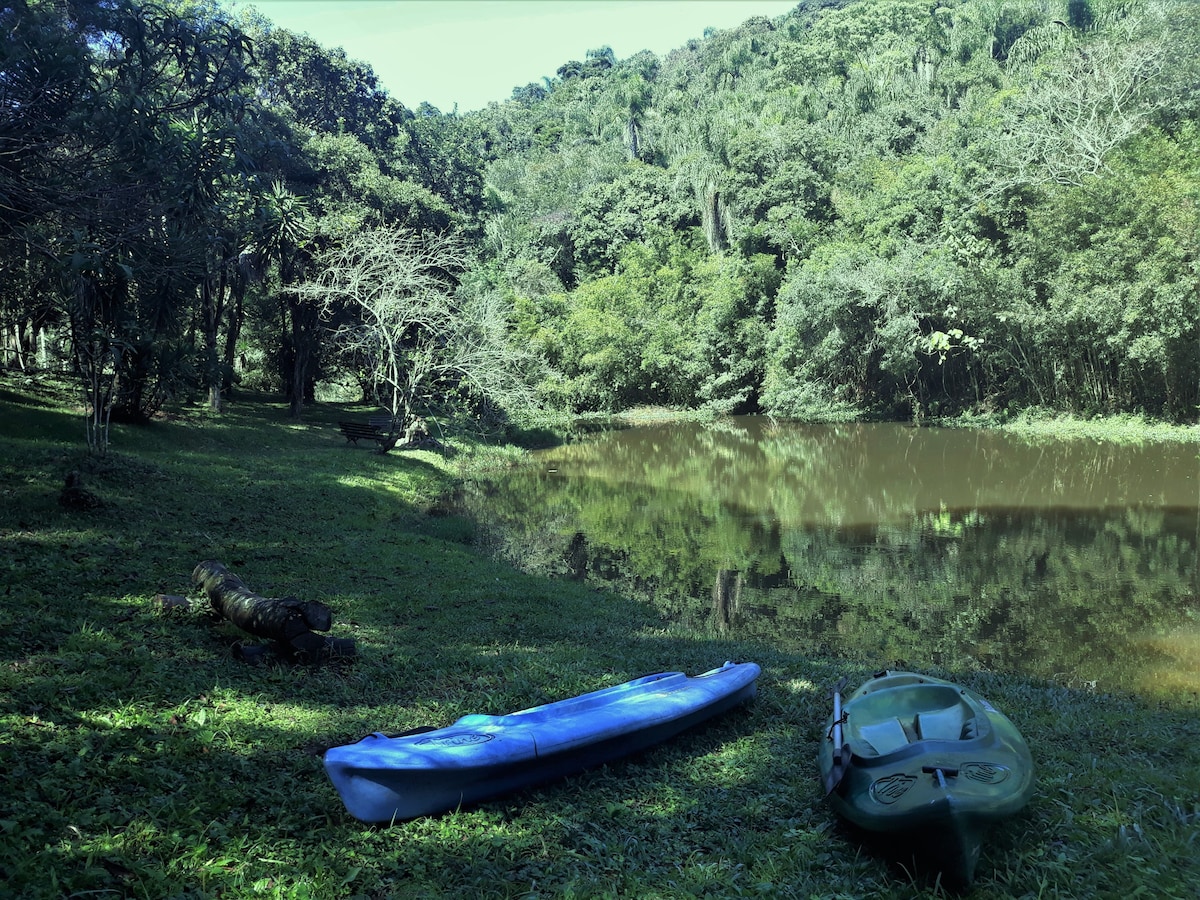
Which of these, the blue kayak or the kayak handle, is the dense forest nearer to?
the blue kayak

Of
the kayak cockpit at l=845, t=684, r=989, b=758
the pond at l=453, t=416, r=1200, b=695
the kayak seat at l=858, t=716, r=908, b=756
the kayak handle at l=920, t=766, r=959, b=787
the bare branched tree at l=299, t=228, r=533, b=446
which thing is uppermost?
the bare branched tree at l=299, t=228, r=533, b=446

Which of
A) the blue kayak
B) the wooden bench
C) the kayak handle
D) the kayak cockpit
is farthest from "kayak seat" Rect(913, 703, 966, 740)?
the wooden bench

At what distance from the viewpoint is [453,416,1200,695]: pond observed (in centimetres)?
972

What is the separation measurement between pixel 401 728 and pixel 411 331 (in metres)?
21.0

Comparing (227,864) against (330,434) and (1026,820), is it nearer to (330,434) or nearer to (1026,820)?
(1026,820)

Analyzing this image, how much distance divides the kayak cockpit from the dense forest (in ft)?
27.3

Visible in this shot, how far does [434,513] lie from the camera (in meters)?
16.2

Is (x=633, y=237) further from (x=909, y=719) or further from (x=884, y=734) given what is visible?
(x=884, y=734)

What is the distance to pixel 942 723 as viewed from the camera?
524 centimetres

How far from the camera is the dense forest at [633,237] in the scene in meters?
10.2

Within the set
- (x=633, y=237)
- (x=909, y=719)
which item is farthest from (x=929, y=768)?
(x=633, y=237)

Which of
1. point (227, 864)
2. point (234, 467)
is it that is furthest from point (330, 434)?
point (227, 864)

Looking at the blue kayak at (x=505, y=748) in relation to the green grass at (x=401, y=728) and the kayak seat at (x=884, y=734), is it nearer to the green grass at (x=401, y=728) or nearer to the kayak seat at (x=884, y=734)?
the green grass at (x=401, y=728)

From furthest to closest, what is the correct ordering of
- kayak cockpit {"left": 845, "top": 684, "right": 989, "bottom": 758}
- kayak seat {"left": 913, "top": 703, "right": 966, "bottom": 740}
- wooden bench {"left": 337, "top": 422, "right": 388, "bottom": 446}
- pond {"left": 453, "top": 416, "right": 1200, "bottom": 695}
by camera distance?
wooden bench {"left": 337, "top": 422, "right": 388, "bottom": 446} < pond {"left": 453, "top": 416, "right": 1200, "bottom": 695} < kayak seat {"left": 913, "top": 703, "right": 966, "bottom": 740} < kayak cockpit {"left": 845, "top": 684, "right": 989, "bottom": 758}
